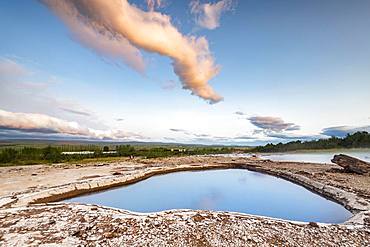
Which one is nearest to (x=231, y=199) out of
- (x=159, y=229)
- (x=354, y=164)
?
(x=159, y=229)

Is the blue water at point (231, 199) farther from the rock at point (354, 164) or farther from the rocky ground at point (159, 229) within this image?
the rock at point (354, 164)

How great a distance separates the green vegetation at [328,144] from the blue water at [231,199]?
5619cm

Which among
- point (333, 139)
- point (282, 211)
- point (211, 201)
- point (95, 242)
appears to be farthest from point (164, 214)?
point (333, 139)

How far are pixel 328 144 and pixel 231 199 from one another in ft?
231

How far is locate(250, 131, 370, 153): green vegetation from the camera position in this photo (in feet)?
195

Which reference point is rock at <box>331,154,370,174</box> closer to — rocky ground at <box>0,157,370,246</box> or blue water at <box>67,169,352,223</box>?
blue water at <box>67,169,352,223</box>

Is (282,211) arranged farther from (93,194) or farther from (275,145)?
(275,145)

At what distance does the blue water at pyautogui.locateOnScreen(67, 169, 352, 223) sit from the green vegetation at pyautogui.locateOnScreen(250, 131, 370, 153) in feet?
184

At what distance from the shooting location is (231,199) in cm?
1359

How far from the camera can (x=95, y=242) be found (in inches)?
251

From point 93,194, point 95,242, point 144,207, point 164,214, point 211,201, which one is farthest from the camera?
point 93,194

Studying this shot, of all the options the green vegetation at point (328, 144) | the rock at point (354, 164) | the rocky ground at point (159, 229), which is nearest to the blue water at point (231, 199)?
the rocky ground at point (159, 229)

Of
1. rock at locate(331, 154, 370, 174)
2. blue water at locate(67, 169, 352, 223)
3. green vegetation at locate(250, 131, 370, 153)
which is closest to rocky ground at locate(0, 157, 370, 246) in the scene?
blue water at locate(67, 169, 352, 223)

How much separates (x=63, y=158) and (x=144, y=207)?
29599 millimetres
